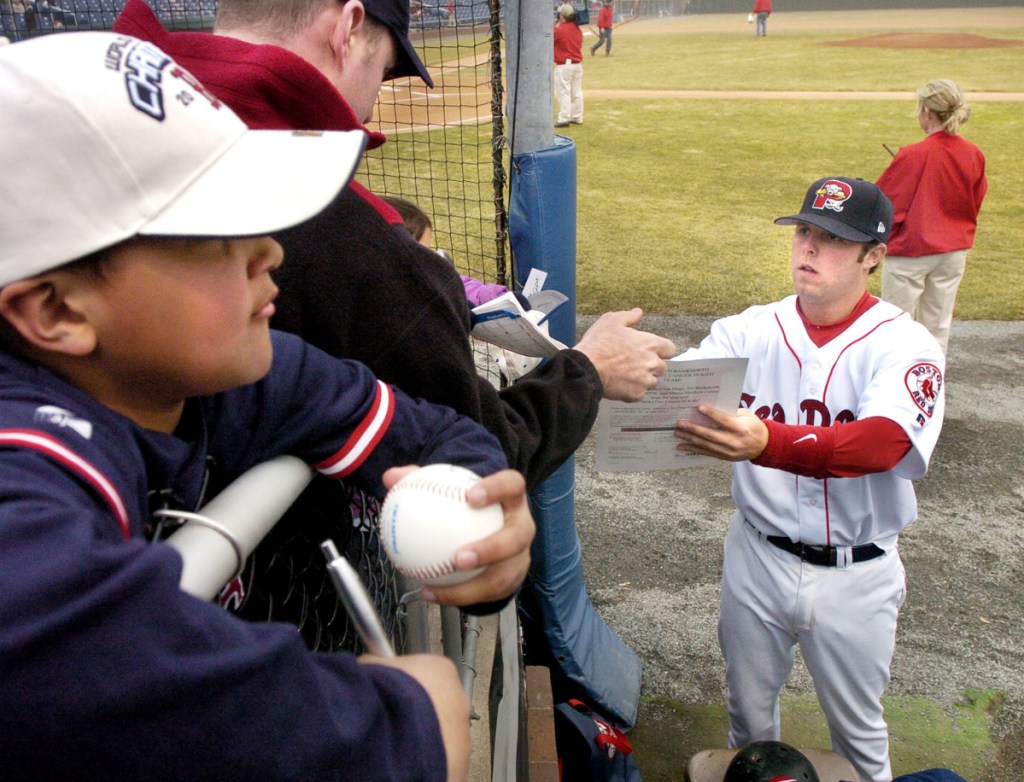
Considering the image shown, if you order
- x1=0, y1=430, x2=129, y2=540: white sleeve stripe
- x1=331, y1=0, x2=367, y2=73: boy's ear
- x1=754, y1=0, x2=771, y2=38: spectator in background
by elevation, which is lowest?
x1=0, y1=430, x2=129, y2=540: white sleeve stripe

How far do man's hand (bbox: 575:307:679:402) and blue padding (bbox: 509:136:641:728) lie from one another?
3.24 feet

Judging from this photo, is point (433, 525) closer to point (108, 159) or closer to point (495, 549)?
point (495, 549)

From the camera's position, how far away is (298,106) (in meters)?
1.42

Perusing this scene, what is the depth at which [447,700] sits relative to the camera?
0.83 metres

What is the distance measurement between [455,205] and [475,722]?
8543mm

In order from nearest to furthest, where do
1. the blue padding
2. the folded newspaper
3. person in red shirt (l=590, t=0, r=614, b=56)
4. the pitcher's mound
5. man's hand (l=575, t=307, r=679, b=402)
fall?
the folded newspaper < man's hand (l=575, t=307, r=679, b=402) < the blue padding < the pitcher's mound < person in red shirt (l=590, t=0, r=614, b=56)

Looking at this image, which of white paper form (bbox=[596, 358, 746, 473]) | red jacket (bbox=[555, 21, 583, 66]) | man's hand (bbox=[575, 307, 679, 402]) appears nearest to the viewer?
man's hand (bbox=[575, 307, 679, 402])

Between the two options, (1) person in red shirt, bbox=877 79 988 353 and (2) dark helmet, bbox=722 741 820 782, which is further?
(1) person in red shirt, bbox=877 79 988 353

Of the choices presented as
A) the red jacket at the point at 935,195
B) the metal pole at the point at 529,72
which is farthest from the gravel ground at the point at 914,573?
the metal pole at the point at 529,72

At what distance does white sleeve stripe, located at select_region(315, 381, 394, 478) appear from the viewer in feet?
3.78

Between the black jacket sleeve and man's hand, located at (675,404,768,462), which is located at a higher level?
the black jacket sleeve

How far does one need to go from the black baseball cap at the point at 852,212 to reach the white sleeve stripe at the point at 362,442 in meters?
1.81

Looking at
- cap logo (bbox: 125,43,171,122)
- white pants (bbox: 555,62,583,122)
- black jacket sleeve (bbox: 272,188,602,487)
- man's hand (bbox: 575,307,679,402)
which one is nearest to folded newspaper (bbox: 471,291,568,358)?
man's hand (bbox: 575,307,679,402)

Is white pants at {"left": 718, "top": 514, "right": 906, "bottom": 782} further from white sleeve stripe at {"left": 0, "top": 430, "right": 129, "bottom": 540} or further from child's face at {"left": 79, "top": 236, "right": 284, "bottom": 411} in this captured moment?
white sleeve stripe at {"left": 0, "top": 430, "right": 129, "bottom": 540}
